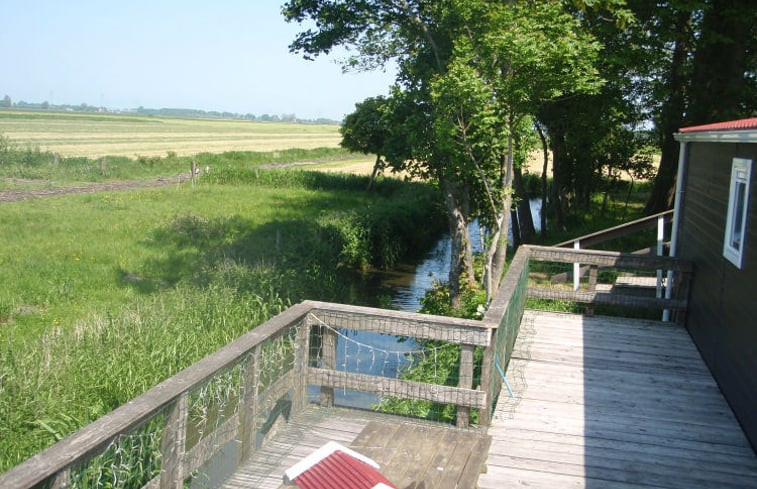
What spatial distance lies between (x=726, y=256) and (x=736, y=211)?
48 cm

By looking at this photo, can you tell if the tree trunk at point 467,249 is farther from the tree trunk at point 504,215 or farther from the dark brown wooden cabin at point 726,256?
the dark brown wooden cabin at point 726,256

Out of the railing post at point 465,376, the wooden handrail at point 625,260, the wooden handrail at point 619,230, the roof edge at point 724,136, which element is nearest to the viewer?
the railing post at point 465,376

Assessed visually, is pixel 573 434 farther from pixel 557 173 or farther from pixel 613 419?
pixel 557 173

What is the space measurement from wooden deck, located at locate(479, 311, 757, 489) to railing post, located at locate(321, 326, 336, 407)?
1280mm

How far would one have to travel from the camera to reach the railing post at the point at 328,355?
18.9 ft

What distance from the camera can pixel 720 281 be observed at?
784 centimetres

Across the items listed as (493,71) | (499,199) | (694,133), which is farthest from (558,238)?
(694,133)

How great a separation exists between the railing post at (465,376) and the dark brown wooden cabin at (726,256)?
2.26 meters

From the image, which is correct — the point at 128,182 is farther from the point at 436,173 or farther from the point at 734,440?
the point at 734,440

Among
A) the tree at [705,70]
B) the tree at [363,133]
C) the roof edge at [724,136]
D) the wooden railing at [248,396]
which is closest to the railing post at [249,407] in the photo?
the wooden railing at [248,396]

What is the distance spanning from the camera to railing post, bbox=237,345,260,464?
15.9 feet

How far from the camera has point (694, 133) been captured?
30.7 feet

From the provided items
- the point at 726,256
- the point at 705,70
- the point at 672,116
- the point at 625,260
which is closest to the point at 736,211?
the point at 726,256

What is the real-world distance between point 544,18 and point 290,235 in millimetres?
11440
